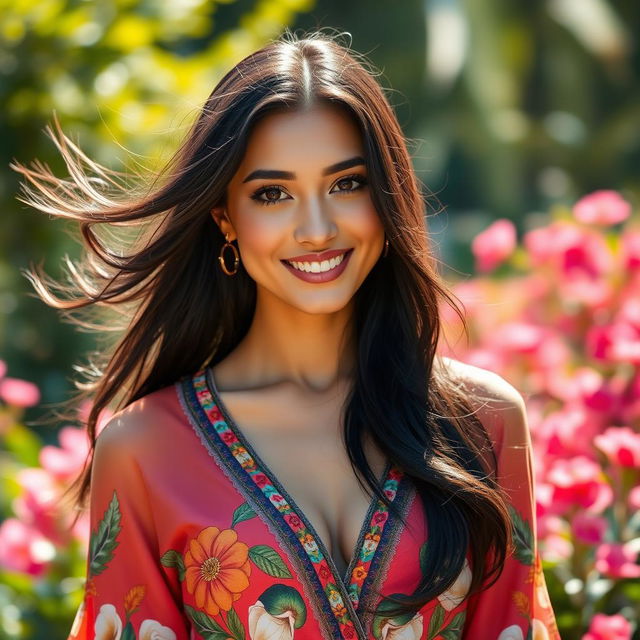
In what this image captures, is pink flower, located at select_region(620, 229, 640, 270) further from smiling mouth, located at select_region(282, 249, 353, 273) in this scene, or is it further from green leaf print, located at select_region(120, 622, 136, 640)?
green leaf print, located at select_region(120, 622, 136, 640)

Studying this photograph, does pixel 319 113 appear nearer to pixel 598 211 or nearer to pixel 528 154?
pixel 598 211

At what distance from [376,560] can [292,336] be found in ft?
1.56

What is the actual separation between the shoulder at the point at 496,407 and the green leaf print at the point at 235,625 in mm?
576

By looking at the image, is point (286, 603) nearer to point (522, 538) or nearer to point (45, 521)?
point (522, 538)

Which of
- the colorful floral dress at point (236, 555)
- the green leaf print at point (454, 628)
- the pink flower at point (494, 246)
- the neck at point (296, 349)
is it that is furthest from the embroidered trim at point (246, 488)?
the pink flower at point (494, 246)

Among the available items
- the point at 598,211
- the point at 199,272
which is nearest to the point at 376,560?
the point at 199,272

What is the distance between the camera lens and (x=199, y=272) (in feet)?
8.45

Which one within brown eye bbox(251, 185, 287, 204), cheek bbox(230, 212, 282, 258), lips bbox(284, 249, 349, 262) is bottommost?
lips bbox(284, 249, 349, 262)

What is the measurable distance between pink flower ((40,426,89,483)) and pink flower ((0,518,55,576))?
0.57 ft

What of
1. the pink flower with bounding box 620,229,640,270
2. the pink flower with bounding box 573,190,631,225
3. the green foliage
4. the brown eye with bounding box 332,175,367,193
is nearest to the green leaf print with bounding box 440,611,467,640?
the brown eye with bounding box 332,175,367,193

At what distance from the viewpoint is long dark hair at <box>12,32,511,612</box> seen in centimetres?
235

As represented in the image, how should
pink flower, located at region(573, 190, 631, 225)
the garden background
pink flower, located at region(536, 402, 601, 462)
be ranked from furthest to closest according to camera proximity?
pink flower, located at region(573, 190, 631, 225) < pink flower, located at region(536, 402, 601, 462) < the garden background

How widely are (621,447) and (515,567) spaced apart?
55 cm

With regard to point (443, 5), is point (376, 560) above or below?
below
